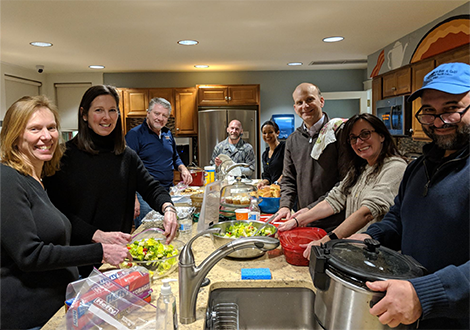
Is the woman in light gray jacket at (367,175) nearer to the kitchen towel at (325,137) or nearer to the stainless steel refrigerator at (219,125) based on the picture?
the kitchen towel at (325,137)

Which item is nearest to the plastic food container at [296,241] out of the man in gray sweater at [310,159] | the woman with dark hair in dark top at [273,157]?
the man in gray sweater at [310,159]

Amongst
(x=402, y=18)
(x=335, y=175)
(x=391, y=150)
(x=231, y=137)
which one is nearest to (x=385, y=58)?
(x=402, y=18)

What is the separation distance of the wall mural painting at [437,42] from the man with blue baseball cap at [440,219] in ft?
9.21

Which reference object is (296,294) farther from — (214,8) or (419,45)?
(419,45)

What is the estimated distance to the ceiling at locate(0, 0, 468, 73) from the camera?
311 centimetres

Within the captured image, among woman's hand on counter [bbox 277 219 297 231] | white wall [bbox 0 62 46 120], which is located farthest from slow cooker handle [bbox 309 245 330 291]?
white wall [bbox 0 62 46 120]

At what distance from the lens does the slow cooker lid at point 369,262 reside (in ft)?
2.91

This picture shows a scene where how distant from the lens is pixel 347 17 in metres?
3.49

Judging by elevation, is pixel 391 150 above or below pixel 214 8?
below

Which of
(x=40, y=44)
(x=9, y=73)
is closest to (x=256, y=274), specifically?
(x=40, y=44)

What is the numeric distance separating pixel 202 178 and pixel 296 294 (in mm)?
2356

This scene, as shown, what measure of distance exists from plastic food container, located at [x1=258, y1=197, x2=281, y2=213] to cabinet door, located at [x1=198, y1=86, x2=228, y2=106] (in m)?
4.25

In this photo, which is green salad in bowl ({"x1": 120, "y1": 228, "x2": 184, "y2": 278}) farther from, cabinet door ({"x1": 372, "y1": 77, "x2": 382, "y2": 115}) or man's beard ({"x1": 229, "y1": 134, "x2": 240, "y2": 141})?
cabinet door ({"x1": 372, "y1": 77, "x2": 382, "y2": 115})

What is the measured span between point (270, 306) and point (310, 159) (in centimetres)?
129
